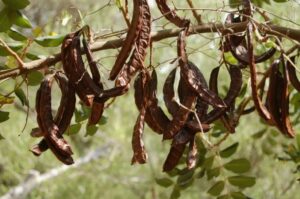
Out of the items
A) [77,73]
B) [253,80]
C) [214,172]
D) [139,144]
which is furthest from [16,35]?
[214,172]

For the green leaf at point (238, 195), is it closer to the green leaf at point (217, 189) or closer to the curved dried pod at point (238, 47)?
the green leaf at point (217, 189)

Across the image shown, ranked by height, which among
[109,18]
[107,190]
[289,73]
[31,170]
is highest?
[289,73]

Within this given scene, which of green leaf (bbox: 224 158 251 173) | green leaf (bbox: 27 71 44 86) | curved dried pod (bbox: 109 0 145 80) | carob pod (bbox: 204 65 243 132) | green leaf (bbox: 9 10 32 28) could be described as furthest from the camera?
green leaf (bbox: 224 158 251 173)

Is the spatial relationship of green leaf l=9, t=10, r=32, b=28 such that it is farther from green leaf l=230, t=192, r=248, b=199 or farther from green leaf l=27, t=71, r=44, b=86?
green leaf l=230, t=192, r=248, b=199

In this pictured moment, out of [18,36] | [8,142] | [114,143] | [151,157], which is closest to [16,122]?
[8,142]

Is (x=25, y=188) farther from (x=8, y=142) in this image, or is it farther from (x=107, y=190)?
(x=107, y=190)

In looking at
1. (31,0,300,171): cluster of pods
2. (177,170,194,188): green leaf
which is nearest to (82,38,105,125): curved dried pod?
(31,0,300,171): cluster of pods

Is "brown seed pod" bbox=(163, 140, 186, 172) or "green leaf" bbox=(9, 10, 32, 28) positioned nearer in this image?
"brown seed pod" bbox=(163, 140, 186, 172)
